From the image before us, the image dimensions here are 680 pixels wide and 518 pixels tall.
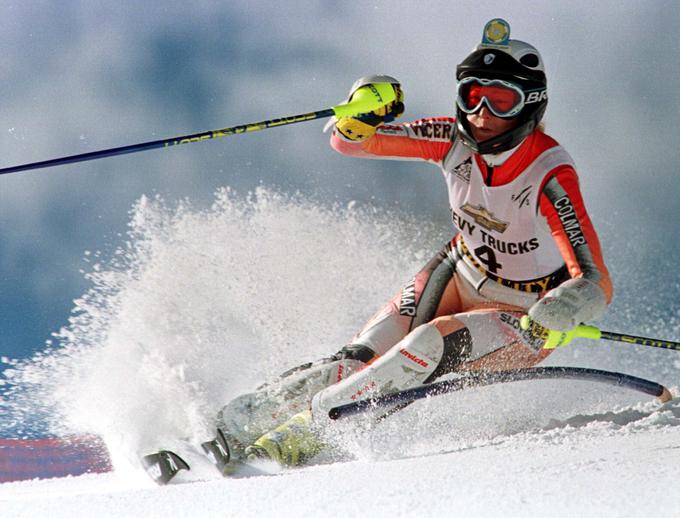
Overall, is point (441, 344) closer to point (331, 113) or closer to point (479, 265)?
point (479, 265)

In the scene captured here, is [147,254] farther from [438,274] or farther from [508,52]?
[508,52]

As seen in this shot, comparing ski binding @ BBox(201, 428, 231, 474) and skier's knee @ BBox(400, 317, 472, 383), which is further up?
skier's knee @ BBox(400, 317, 472, 383)

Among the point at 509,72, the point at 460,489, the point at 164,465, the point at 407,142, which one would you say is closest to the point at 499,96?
the point at 509,72

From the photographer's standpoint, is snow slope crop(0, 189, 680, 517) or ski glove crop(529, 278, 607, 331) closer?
snow slope crop(0, 189, 680, 517)

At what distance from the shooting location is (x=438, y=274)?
10.4ft

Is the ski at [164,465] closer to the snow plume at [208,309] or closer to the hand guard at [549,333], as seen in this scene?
the snow plume at [208,309]

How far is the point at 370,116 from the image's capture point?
3.00m

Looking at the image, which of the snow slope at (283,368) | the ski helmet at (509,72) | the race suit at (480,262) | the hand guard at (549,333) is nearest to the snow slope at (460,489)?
the snow slope at (283,368)

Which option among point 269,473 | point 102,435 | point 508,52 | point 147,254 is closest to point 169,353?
point 102,435

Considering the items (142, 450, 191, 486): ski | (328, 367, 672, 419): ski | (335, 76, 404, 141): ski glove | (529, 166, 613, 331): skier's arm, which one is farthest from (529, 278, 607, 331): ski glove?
(142, 450, 191, 486): ski

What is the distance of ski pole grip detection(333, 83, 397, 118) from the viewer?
9.67ft

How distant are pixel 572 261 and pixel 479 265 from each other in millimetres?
559

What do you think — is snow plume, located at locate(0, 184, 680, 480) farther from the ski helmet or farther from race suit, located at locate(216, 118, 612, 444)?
the ski helmet

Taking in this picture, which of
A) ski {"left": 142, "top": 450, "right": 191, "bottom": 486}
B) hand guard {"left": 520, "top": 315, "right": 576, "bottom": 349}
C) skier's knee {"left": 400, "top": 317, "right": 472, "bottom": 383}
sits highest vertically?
skier's knee {"left": 400, "top": 317, "right": 472, "bottom": 383}
